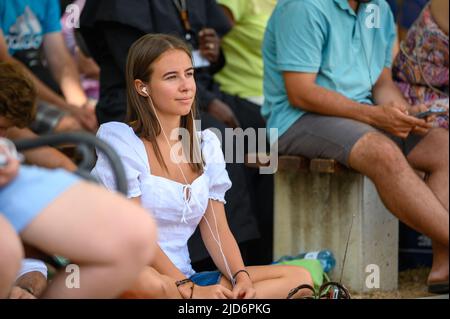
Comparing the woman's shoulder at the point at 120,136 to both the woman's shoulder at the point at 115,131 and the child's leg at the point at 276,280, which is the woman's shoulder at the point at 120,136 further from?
the child's leg at the point at 276,280

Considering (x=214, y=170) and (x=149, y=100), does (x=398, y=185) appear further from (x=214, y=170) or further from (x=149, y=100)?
(x=149, y=100)

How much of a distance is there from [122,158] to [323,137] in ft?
4.69

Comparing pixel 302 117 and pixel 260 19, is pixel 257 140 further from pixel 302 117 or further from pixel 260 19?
pixel 260 19

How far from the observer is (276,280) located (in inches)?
145

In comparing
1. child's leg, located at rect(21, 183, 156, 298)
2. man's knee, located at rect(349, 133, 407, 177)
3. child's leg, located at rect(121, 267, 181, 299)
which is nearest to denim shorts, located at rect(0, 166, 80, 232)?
child's leg, located at rect(21, 183, 156, 298)

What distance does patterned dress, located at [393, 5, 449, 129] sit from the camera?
511 centimetres

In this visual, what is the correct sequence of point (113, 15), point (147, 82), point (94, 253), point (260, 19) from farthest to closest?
point (260, 19) < point (113, 15) < point (147, 82) < point (94, 253)

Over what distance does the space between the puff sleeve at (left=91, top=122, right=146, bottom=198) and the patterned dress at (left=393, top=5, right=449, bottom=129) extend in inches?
77.6

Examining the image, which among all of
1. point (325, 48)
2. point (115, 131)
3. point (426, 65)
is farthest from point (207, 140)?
point (426, 65)

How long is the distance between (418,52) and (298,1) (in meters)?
0.79

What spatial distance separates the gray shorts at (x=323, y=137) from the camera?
4637 mm

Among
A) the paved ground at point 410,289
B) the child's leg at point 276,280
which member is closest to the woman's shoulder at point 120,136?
the child's leg at point 276,280

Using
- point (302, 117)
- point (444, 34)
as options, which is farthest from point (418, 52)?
point (302, 117)

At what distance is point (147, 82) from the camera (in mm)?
3691
